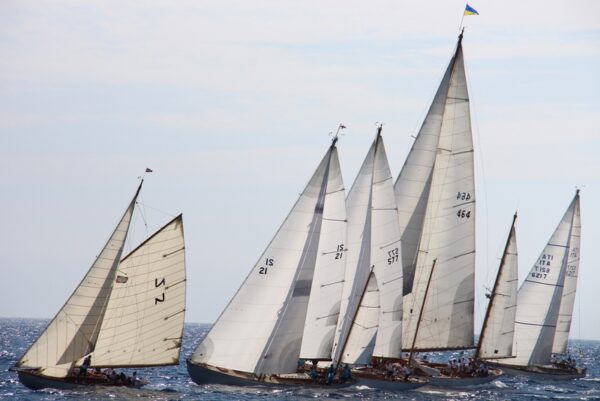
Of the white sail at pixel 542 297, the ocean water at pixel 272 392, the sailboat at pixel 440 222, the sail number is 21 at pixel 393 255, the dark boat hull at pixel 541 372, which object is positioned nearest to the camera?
the ocean water at pixel 272 392

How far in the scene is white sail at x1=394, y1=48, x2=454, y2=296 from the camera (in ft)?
242

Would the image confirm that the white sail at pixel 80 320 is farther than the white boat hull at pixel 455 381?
No

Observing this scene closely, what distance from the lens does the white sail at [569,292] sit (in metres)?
90.4

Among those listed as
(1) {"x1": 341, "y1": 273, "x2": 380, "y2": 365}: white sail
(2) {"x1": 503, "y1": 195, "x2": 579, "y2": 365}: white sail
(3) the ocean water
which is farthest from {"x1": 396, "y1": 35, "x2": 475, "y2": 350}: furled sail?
(2) {"x1": 503, "y1": 195, "x2": 579, "y2": 365}: white sail

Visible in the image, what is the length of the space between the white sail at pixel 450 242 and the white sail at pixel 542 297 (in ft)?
43.0

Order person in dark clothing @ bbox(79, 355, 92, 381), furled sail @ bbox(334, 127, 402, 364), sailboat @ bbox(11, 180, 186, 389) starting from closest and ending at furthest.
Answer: sailboat @ bbox(11, 180, 186, 389)
person in dark clothing @ bbox(79, 355, 92, 381)
furled sail @ bbox(334, 127, 402, 364)

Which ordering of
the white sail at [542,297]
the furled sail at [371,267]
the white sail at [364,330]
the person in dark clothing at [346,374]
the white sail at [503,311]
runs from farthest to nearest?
1. the white sail at [542,297]
2. the white sail at [503,311]
3. the furled sail at [371,267]
4. the white sail at [364,330]
5. the person in dark clothing at [346,374]

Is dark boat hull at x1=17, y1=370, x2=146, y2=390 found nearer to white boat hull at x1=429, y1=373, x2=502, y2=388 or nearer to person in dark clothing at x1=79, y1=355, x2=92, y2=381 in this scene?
person in dark clothing at x1=79, y1=355, x2=92, y2=381

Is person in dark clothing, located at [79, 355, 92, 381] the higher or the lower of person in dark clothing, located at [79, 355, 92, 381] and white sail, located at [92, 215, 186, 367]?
the lower

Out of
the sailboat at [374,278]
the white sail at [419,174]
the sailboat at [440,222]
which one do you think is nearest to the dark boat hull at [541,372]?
the sailboat at [440,222]

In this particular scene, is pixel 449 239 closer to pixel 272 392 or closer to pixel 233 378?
pixel 272 392

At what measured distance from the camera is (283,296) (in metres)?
64.1

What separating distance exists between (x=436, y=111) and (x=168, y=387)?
77.8 feet

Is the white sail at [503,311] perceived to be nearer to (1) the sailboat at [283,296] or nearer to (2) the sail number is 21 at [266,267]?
(1) the sailboat at [283,296]
